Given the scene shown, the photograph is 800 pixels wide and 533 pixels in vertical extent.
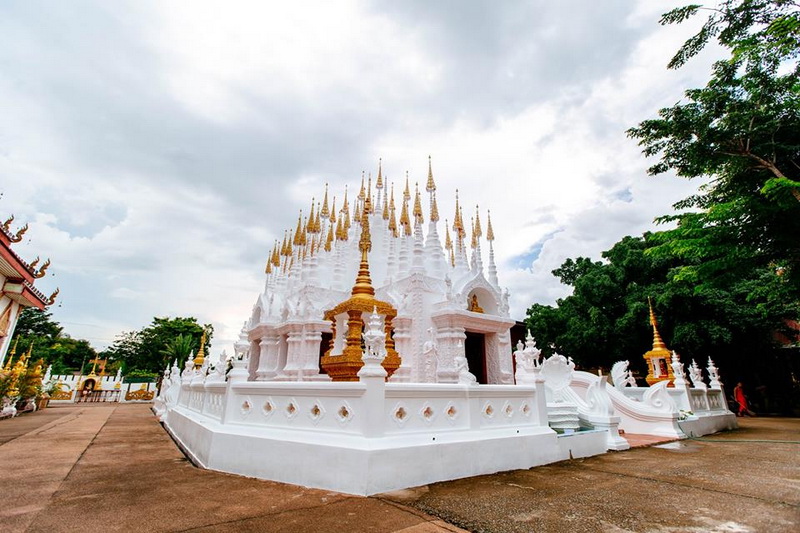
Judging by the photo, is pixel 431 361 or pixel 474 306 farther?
pixel 474 306

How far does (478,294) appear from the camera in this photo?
47.7 feet

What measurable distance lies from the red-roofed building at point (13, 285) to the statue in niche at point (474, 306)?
1609cm

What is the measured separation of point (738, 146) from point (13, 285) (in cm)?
2677

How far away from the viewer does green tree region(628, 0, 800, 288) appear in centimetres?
1086

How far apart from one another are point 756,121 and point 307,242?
17.0 metres

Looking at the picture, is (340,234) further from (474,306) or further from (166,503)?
(166,503)

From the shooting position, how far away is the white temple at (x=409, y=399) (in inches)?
179

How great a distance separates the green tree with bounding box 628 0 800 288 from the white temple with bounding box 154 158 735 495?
4192 mm

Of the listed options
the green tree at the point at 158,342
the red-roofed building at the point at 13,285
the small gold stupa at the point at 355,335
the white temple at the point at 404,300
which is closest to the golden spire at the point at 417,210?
the white temple at the point at 404,300

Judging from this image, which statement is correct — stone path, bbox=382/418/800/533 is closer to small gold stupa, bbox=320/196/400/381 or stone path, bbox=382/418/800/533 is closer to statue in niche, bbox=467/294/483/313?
small gold stupa, bbox=320/196/400/381

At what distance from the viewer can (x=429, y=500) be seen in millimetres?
3850

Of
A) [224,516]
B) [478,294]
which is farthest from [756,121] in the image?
[224,516]

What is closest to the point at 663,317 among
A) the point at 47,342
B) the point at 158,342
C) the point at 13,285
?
the point at 13,285

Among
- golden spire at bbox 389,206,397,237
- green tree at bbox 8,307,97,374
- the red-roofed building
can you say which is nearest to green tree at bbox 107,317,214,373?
green tree at bbox 8,307,97,374
